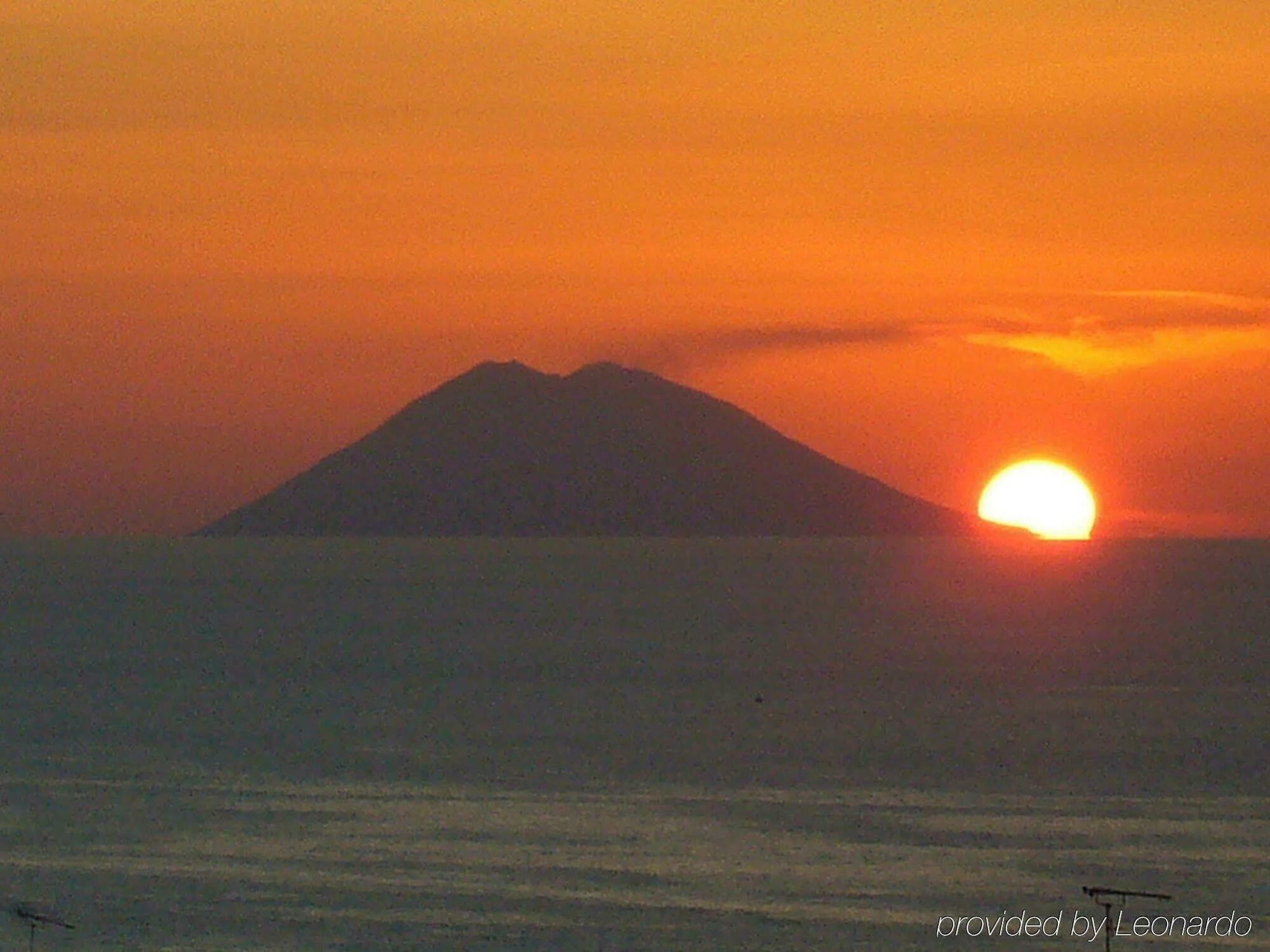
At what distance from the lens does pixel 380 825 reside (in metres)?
49.7

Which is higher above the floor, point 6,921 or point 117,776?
point 117,776

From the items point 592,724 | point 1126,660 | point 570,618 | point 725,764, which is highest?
point 570,618

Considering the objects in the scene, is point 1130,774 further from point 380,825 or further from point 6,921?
point 6,921

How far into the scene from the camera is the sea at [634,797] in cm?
3938

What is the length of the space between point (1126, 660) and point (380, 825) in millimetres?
67776

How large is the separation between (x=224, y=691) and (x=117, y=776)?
30413mm

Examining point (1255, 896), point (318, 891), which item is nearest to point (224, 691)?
point (318, 891)

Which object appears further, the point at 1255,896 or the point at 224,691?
the point at 224,691

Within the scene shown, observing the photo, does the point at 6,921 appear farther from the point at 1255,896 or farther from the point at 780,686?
the point at 780,686

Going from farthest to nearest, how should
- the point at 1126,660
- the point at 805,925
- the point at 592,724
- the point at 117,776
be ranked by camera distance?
the point at 1126,660 → the point at 592,724 → the point at 117,776 → the point at 805,925

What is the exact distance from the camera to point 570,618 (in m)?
155

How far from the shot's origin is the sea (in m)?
39.4

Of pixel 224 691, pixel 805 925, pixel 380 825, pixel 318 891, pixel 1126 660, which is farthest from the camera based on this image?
pixel 1126 660

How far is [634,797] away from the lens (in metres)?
55.6
